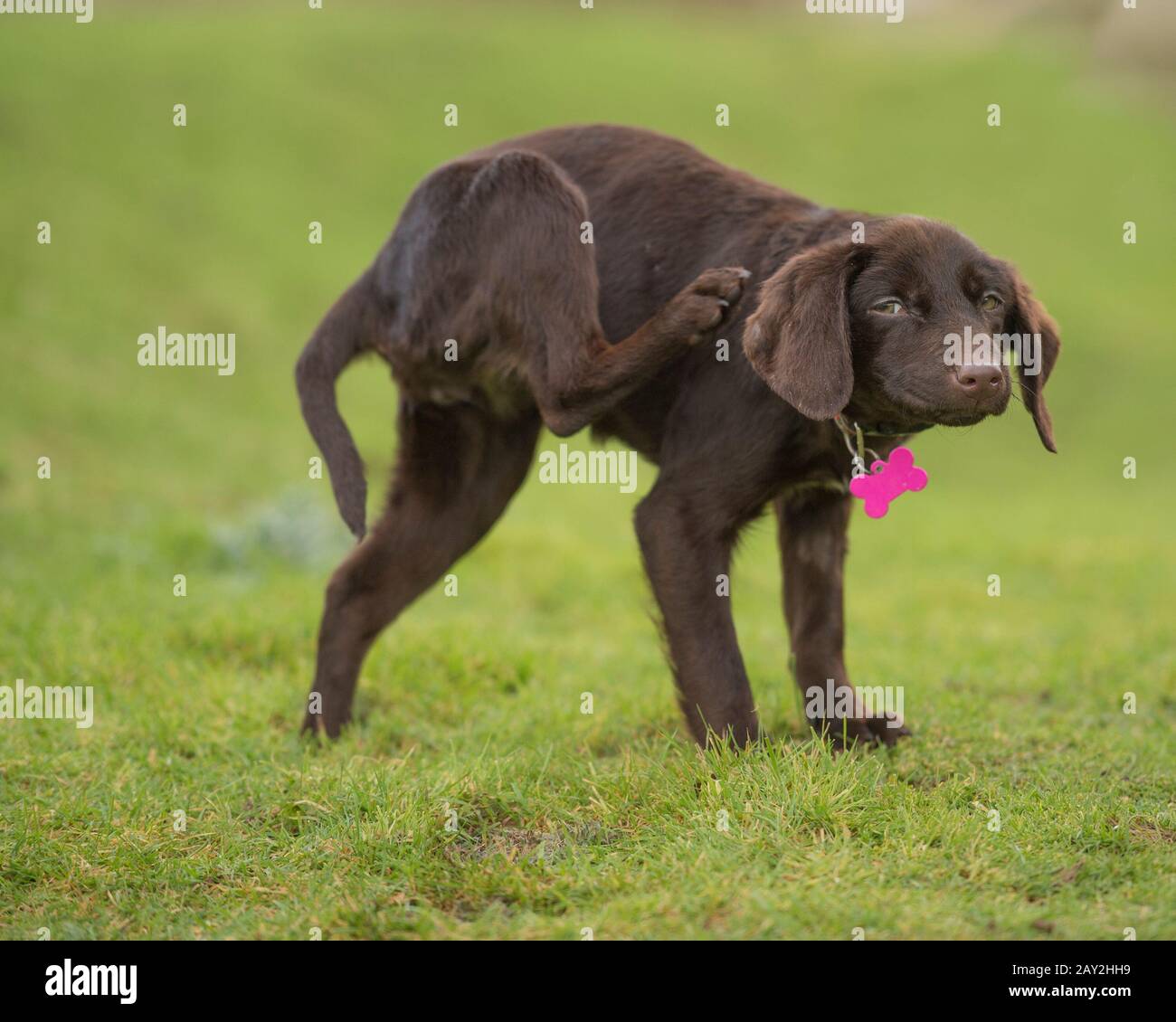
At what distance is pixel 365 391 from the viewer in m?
12.4

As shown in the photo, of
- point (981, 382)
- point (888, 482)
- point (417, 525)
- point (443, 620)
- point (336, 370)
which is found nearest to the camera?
point (981, 382)

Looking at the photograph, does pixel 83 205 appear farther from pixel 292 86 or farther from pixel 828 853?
pixel 828 853

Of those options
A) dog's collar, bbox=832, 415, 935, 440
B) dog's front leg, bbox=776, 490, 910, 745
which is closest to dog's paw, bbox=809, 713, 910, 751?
dog's front leg, bbox=776, 490, 910, 745

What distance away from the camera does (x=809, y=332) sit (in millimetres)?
3332

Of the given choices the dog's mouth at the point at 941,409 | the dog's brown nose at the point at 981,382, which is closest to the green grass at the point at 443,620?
the dog's mouth at the point at 941,409

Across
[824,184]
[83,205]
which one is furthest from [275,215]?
[824,184]

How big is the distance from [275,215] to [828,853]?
Result: 1279cm

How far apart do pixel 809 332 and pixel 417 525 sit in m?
1.54

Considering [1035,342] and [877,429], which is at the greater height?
[1035,342]

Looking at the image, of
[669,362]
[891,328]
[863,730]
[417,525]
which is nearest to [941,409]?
[891,328]

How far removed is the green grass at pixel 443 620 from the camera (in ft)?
9.81

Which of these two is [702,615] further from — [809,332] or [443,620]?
[443,620]

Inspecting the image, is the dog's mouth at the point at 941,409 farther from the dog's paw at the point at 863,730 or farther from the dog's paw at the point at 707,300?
the dog's paw at the point at 863,730

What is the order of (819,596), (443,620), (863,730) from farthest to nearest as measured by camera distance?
(443,620) → (819,596) → (863,730)
